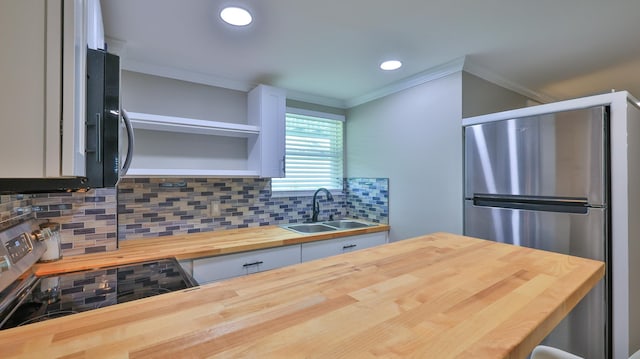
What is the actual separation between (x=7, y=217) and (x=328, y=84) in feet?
7.29

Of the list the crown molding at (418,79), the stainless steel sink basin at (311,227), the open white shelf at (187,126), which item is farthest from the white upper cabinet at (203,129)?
the crown molding at (418,79)

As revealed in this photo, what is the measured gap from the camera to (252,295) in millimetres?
781

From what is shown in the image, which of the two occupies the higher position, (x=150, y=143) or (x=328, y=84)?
(x=328, y=84)

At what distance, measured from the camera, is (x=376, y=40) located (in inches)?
68.4

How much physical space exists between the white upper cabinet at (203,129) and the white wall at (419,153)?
97 centimetres

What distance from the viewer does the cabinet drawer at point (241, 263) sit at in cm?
177

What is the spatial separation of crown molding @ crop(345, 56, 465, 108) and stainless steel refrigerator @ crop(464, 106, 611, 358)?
0.48 m

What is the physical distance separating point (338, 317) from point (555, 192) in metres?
1.64

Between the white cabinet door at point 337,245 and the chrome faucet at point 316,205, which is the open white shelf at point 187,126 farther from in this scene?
the white cabinet door at point 337,245

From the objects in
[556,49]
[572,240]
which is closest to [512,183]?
[572,240]

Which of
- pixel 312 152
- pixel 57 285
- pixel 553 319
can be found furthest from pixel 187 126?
pixel 553 319

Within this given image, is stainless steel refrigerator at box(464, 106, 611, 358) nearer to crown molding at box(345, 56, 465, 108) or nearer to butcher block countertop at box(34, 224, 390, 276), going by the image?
crown molding at box(345, 56, 465, 108)

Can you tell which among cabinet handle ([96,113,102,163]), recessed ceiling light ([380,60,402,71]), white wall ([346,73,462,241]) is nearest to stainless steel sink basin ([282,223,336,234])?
white wall ([346,73,462,241])

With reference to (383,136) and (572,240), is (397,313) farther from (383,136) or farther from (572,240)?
(383,136)
